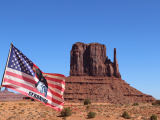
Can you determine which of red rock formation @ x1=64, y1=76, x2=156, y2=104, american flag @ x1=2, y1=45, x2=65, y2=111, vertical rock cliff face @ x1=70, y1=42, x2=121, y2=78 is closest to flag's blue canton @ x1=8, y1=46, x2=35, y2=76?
american flag @ x1=2, y1=45, x2=65, y2=111

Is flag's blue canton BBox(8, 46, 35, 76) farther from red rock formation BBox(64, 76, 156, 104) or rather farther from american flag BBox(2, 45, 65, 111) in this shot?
red rock formation BBox(64, 76, 156, 104)

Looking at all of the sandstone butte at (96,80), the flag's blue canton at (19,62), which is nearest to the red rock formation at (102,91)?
the sandstone butte at (96,80)

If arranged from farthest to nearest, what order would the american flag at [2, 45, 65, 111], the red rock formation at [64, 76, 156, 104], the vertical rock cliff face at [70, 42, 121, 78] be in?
1. the vertical rock cliff face at [70, 42, 121, 78]
2. the red rock formation at [64, 76, 156, 104]
3. the american flag at [2, 45, 65, 111]

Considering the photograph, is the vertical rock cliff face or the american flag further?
the vertical rock cliff face

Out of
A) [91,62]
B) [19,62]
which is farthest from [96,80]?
[19,62]

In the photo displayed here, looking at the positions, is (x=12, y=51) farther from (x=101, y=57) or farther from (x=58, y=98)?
(x=101, y=57)

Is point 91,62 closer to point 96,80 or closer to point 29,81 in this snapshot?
point 96,80

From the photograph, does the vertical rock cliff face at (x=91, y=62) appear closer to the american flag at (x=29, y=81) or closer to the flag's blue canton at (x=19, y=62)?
the american flag at (x=29, y=81)
